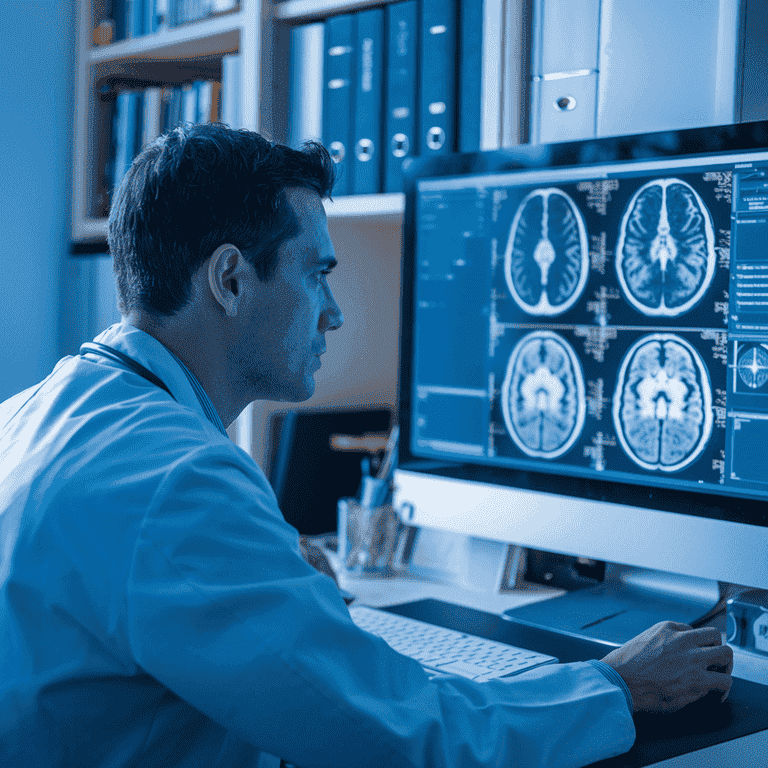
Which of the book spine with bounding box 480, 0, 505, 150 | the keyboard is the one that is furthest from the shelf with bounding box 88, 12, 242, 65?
the keyboard

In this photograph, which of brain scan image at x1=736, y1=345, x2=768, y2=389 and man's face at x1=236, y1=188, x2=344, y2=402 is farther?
brain scan image at x1=736, y1=345, x2=768, y2=389

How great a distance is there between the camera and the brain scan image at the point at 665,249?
1.06 meters

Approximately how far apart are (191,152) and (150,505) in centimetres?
37

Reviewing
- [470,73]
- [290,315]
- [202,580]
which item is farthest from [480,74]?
[202,580]

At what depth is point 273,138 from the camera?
165cm

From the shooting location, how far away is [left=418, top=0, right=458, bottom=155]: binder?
1415 millimetres

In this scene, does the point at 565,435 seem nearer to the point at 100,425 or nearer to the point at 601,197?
the point at 601,197

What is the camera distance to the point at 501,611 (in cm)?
122

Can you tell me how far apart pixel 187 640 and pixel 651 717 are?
1.47 feet

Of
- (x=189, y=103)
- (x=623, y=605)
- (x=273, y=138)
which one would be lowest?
(x=623, y=605)

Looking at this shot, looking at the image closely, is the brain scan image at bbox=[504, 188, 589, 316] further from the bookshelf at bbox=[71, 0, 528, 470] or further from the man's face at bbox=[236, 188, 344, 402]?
the man's face at bbox=[236, 188, 344, 402]

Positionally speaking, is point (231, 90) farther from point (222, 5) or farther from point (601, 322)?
point (601, 322)

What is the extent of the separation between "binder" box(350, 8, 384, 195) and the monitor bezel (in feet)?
0.59

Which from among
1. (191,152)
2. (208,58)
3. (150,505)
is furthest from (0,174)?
(150,505)
